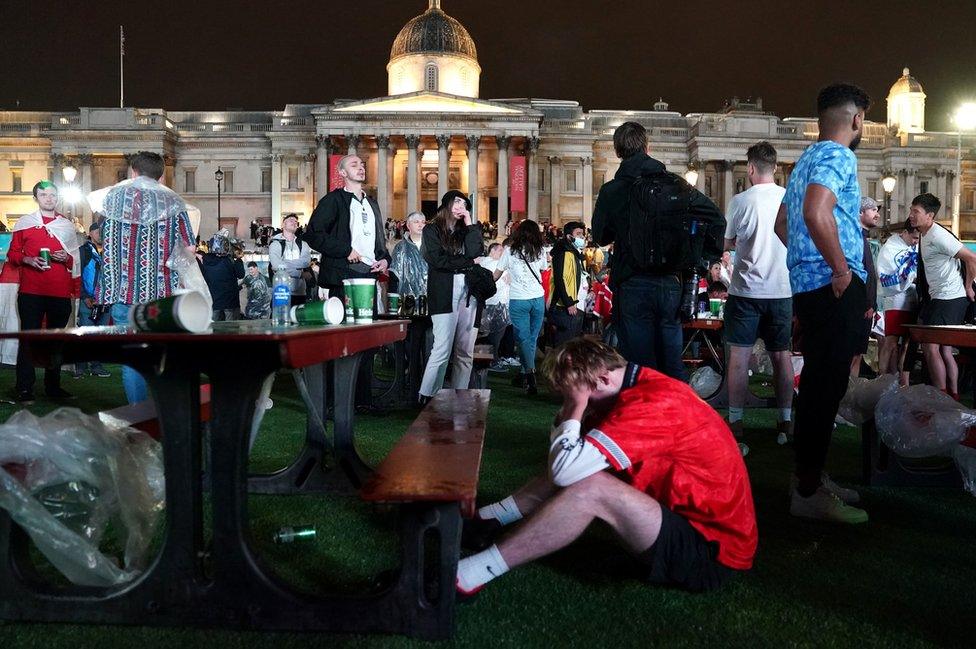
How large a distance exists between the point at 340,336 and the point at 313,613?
102cm

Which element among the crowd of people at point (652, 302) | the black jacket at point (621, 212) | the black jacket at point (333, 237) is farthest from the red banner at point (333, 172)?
the black jacket at point (621, 212)

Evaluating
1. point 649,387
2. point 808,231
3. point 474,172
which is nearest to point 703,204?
point 808,231

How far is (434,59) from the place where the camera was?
57094 mm

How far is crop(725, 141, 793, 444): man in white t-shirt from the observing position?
628 cm

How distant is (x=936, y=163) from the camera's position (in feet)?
189

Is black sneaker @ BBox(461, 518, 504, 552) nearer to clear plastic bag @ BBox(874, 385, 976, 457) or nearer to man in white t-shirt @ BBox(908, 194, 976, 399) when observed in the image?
clear plastic bag @ BBox(874, 385, 976, 457)

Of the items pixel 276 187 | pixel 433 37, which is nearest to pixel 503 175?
pixel 433 37

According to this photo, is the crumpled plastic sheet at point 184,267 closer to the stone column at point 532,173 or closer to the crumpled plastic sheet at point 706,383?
the crumpled plastic sheet at point 706,383

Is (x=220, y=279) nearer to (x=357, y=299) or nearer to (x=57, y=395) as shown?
(x=57, y=395)

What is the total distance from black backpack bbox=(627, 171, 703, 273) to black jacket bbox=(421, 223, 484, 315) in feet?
8.36

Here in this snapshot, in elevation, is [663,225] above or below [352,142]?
below

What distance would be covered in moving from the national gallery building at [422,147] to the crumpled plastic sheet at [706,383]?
138 feet

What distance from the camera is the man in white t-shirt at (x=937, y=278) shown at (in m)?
7.57

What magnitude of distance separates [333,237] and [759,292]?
150 inches
